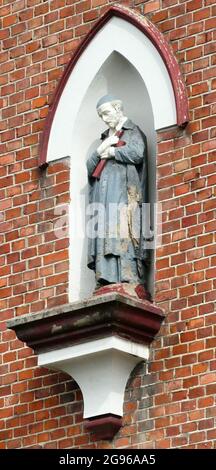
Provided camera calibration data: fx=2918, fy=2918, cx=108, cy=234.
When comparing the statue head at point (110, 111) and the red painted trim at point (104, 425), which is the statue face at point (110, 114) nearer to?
the statue head at point (110, 111)

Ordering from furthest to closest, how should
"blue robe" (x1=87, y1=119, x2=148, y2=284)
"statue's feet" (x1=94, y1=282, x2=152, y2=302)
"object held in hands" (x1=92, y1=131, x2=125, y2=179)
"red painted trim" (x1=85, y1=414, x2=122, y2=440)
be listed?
"object held in hands" (x1=92, y1=131, x2=125, y2=179) < "blue robe" (x1=87, y1=119, x2=148, y2=284) < "statue's feet" (x1=94, y1=282, x2=152, y2=302) < "red painted trim" (x1=85, y1=414, x2=122, y2=440)

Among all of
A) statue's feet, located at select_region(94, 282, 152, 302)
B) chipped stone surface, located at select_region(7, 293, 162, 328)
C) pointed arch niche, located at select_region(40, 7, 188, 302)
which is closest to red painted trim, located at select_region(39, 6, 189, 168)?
pointed arch niche, located at select_region(40, 7, 188, 302)

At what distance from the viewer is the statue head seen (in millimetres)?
18344

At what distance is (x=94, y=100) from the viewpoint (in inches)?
736

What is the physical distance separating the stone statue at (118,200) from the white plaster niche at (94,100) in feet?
0.47

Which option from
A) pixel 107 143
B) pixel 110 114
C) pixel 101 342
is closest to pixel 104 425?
pixel 101 342

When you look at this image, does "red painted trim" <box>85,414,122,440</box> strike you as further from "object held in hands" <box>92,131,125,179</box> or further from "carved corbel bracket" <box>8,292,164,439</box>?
"object held in hands" <box>92,131,125,179</box>

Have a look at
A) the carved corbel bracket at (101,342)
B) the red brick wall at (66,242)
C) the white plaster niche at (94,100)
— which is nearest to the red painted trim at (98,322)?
the carved corbel bracket at (101,342)

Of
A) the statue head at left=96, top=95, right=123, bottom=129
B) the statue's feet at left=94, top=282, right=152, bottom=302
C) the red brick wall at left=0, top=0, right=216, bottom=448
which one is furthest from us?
the statue head at left=96, top=95, right=123, bottom=129

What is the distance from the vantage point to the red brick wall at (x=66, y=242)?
17.5 meters

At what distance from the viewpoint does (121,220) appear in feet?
59.0

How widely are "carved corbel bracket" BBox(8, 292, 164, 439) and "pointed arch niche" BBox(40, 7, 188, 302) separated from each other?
1.58ft

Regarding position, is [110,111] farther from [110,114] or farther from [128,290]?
[128,290]

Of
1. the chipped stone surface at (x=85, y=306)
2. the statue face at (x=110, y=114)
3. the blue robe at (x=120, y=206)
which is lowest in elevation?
the chipped stone surface at (x=85, y=306)
